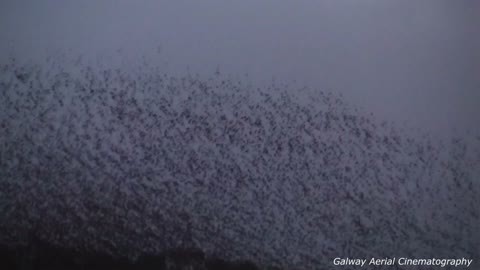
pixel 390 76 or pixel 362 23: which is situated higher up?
pixel 362 23

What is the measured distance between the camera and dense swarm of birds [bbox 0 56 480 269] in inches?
51.0

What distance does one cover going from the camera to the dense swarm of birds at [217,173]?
130cm

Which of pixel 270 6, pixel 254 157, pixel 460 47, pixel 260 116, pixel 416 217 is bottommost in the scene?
pixel 416 217

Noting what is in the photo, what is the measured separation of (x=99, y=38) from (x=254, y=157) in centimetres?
78

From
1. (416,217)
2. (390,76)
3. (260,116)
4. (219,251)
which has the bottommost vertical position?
(219,251)

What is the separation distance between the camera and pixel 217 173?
52.3 inches

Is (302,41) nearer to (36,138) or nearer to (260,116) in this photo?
(260,116)

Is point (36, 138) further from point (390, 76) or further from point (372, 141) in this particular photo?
point (390, 76)

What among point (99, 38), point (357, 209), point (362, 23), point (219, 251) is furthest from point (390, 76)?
point (99, 38)

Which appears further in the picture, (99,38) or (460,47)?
(460,47)

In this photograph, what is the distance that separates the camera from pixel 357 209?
1.35m

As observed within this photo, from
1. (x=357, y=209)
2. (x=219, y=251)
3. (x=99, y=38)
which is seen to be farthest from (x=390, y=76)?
(x=99, y=38)

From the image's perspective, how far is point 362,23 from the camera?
4.68 ft

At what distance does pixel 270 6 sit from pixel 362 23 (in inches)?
15.6
